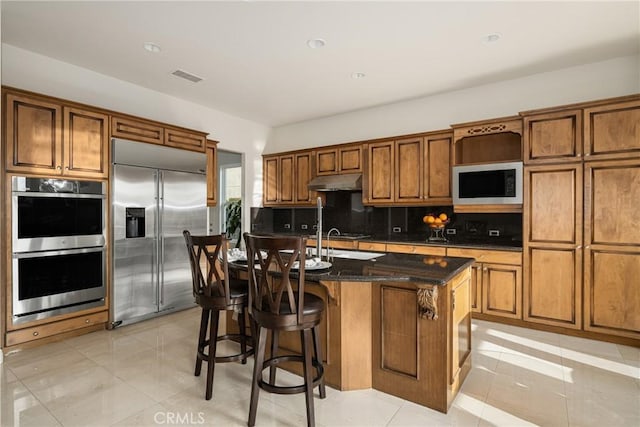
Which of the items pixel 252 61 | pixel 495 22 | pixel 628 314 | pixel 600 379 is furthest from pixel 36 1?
pixel 628 314

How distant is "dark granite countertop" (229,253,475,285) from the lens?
1.97m

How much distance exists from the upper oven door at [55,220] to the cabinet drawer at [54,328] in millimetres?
713

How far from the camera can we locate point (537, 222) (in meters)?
3.42

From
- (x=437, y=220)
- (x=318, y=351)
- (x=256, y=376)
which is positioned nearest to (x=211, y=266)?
(x=256, y=376)

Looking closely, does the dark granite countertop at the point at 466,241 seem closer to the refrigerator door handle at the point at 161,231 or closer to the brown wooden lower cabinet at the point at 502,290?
the brown wooden lower cabinet at the point at 502,290

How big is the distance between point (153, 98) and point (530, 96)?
4596 millimetres

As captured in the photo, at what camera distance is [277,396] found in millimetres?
2238

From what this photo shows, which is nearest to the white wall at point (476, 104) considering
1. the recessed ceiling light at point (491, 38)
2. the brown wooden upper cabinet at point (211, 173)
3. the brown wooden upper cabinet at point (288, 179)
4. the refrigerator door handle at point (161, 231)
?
the brown wooden upper cabinet at point (288, 179)

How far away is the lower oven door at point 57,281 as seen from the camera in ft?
9.57

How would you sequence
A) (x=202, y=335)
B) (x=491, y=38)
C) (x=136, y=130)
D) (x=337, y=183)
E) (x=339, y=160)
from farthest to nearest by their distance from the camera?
(x=339, y=160) < (x=337, y=183) < (x=136, y=130) < (x=491, y=38) < (x=202, y=335)

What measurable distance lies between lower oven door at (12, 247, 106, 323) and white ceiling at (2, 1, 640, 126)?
1976 millimetres

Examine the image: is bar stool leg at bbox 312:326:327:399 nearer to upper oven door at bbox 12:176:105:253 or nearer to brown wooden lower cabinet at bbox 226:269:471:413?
brown wooden lower cabinet at bbox 226:269:471:413

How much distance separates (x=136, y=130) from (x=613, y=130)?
4.80 metres

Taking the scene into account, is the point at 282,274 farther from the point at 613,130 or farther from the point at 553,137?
the point at 613,130
